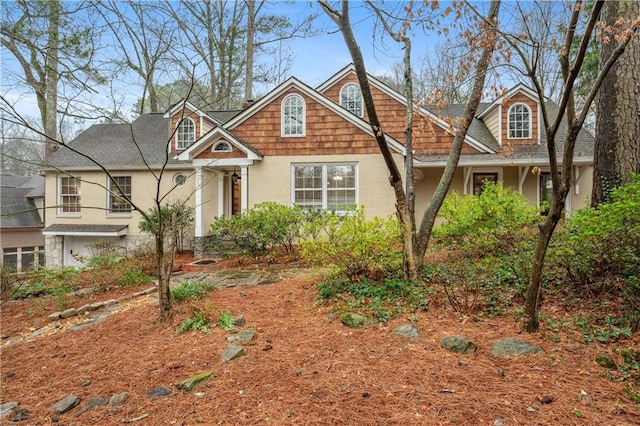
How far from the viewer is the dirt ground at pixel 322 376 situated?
2086mm

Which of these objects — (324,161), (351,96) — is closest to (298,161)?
(324,161)

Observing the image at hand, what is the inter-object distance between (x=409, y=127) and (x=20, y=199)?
2118cm

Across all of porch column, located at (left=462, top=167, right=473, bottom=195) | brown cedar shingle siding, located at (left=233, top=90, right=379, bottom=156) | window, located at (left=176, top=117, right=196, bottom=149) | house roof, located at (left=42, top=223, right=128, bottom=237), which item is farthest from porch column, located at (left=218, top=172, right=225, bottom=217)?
porch column, located at (left=462, top=167, right=473, bottom=195)

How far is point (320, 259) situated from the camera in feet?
15.2

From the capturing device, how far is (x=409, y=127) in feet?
16.2

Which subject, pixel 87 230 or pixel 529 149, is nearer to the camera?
pixel 529 149

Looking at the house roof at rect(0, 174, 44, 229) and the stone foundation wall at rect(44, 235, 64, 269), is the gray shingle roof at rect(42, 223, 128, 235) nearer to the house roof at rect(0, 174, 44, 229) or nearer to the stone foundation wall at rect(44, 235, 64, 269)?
the stone foundation wall at rect(44, 235, 64, 269)

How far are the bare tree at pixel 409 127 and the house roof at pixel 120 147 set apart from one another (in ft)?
30.2

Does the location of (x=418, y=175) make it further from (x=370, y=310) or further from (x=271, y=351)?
(x=271, y=351)

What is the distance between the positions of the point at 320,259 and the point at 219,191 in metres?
7.43

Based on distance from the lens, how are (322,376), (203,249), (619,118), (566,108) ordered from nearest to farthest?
(322,376), (566,108), (619,118), (203,249)

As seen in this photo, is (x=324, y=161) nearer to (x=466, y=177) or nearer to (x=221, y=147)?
(x=221, y=147)

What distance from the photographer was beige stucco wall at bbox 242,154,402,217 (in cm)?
991

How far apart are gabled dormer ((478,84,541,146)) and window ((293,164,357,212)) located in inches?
225
